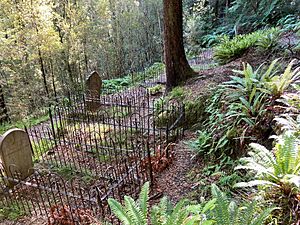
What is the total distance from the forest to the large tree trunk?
25mm

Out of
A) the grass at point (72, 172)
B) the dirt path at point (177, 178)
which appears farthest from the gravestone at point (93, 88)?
the dirt path at point (177, 178)

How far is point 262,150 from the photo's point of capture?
2.67 meters

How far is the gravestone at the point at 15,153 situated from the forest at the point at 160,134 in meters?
0.02

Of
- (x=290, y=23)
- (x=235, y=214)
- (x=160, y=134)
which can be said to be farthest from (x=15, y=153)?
(x=290, y=23)

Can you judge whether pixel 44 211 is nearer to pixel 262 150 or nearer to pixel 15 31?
pixel 262 150

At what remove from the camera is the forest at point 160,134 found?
2.44m

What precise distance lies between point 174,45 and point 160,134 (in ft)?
9.45

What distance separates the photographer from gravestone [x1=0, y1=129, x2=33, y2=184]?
467cm

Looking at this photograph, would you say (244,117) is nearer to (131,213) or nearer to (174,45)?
(131,213)

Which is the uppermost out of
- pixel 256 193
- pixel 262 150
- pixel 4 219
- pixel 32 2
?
pixel 32 2

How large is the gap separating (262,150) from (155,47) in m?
15.8

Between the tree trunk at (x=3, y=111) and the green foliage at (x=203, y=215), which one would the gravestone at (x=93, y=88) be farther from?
the green foliage at (x=203, y=215)

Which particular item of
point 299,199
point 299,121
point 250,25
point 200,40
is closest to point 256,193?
point 299,199

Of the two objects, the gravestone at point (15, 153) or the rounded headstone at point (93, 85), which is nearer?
the gravestone at point (15, 153)
